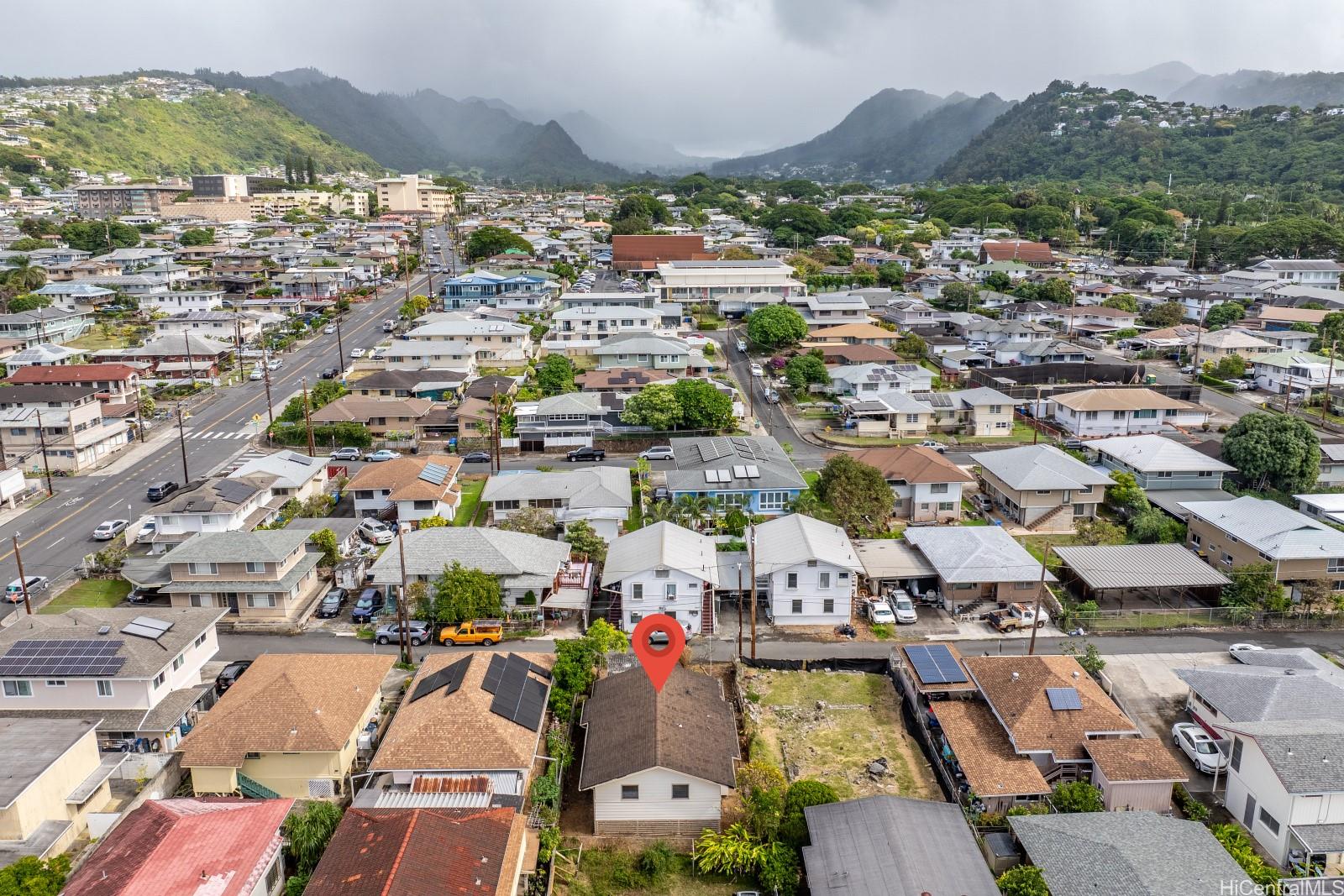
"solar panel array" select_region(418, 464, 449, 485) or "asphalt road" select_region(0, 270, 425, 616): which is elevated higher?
"solar panel array" select_region(418, 464, 449, 485)

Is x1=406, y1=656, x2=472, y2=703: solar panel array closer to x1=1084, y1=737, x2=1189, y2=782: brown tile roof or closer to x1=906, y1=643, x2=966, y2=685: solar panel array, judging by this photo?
x1=906, y1=643, x2=966, y2=685: solar panel array

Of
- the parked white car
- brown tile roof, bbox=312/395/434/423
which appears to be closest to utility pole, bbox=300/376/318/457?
brown tile roof, bbox=312/395/434/423

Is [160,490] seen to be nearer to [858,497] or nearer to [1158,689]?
[858,497]

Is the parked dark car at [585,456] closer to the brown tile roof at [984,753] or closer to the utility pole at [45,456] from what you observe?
the utility pole at [45,456]

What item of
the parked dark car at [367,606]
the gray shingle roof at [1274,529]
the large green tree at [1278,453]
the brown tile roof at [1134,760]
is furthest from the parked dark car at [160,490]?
the large green tree at [1278,453]

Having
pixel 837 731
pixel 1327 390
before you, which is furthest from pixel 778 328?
pixel 837 731

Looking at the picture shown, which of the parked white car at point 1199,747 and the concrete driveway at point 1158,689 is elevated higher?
the parked white car at point 1199,747

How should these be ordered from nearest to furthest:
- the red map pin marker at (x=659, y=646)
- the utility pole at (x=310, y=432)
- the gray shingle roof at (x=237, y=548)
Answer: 1. the red map pin marker at (x=659, y=646)
2. the gray shingle roof at (x=237, y=548)
3. the utility pole at (x=310, y=432)
